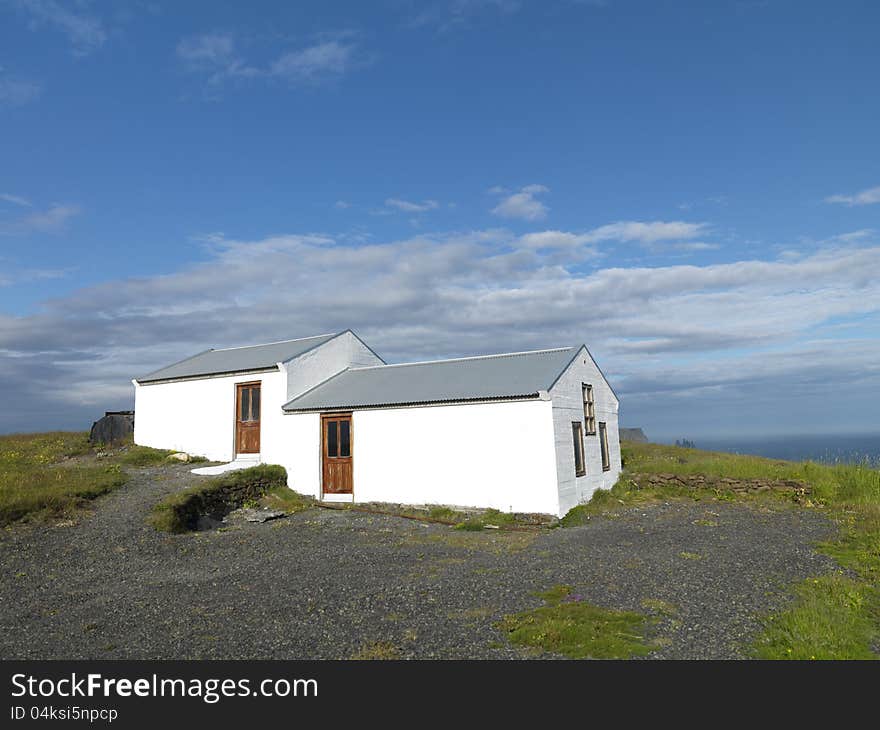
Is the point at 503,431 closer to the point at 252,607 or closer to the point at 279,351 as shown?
the point at 252,607

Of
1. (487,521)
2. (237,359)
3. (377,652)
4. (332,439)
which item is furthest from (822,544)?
(237,359)

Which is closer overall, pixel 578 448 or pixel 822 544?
pixel 822 544

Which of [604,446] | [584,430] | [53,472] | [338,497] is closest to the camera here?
[584,430]

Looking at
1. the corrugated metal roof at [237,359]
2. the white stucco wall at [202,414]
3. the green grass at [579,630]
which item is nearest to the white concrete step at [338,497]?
the white stucco wall at [202,414]

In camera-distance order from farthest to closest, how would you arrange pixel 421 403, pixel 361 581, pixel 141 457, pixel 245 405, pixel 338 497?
pixel 141 457
pixel 245 405
pixel 338 497
pixel 421 403
pixel 361 581

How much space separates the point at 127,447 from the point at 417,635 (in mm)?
25903

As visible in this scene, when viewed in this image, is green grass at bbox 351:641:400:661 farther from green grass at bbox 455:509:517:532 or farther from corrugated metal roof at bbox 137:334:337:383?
corrugated metal roof at bbox 137:334:337:383

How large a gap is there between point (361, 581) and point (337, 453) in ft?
36.9

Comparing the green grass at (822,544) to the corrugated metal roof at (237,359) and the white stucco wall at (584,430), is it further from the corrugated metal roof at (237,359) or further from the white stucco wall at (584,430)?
the corrugated metal roof at (237,359)

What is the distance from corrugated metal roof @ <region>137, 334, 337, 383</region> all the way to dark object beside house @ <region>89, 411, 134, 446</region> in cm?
308

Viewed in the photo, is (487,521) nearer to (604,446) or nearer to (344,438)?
(344,438)

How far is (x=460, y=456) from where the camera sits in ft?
63.6

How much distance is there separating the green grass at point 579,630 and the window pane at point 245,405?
1881 centimetres
